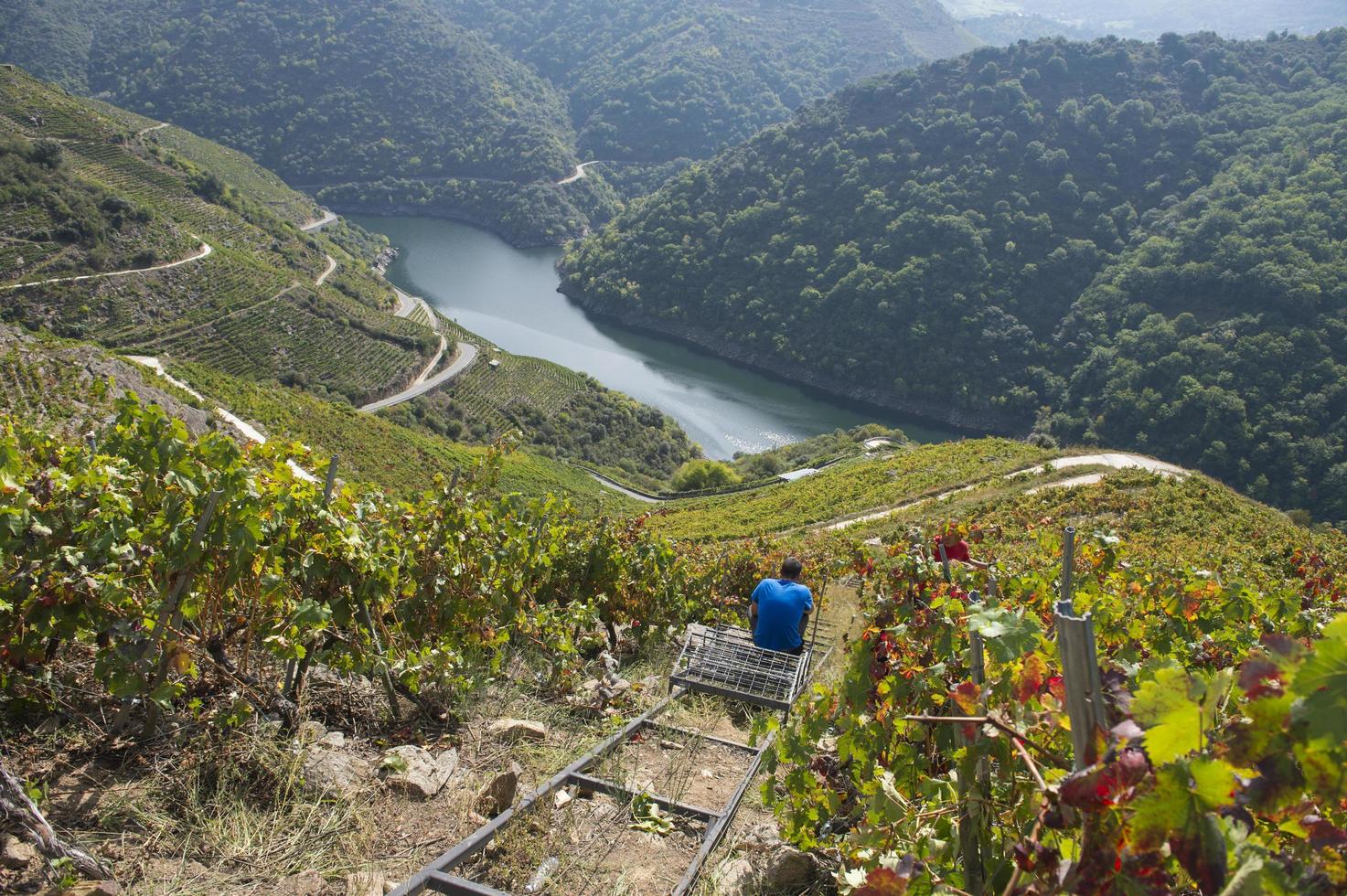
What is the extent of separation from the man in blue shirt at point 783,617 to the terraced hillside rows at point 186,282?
4343 cm

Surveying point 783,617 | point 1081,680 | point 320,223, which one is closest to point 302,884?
point 1081,680

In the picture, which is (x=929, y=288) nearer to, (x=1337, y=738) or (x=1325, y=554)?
(x=1325, y=554)

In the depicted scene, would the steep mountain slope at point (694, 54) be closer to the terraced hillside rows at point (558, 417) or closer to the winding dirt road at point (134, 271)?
the terraced hillside rows at point (558, 417)

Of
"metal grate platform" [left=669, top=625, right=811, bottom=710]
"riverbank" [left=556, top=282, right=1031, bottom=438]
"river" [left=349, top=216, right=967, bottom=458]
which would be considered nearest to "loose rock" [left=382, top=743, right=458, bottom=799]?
"metal grate platform" [left=669, top=625, right=811, bottom=710]

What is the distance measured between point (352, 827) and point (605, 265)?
80.2 meters

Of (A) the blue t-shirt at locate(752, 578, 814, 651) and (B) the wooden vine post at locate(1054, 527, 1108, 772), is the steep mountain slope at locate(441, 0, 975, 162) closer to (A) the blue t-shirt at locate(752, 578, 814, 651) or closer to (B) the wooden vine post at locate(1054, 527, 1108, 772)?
(A) the blue t-shirt at locate(752, 578, 814, 651)

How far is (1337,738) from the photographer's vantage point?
3.05 feet

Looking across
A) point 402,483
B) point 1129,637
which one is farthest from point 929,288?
point 1129,637

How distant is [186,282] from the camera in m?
46.1

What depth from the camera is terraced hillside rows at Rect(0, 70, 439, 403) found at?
41562 mm

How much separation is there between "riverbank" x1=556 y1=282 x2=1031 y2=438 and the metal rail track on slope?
56658 mm

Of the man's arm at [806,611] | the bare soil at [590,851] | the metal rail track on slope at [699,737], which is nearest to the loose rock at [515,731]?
the metal rail track on slope at [699,737]

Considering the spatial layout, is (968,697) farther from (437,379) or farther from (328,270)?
(328,270)

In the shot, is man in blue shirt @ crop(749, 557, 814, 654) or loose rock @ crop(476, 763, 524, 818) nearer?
loose rock @ crop(476, 763, 524, 818)
